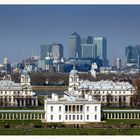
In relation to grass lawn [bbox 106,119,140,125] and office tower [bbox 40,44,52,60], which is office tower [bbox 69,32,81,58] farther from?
grass lawn [bbox 106,119,140,125]

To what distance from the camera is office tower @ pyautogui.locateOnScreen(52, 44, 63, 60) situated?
131 feet

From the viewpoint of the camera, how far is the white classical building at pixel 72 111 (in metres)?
19.2

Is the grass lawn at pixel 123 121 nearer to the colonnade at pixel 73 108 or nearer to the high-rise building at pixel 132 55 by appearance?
the colonnade at pixel 73 108

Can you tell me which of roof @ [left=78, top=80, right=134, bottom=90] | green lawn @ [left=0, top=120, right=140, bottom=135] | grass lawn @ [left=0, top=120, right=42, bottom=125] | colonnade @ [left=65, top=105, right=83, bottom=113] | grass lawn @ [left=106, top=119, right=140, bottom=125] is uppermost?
roof @ [left=78, top=80, right=134, bottom=90]

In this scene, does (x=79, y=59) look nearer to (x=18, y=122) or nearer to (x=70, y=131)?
(x=18, y=122)

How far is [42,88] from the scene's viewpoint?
3206cm

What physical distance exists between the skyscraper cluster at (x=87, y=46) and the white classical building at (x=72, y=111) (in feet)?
58.7

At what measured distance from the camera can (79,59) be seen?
4422cm

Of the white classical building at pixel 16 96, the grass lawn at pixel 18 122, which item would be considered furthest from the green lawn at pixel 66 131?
the white classical building at pixel 16 96

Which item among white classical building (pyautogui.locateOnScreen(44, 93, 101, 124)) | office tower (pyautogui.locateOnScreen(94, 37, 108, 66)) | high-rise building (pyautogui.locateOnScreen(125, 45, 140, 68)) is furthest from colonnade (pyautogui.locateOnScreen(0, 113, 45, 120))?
high-rise building (pyautogui.locateOnScreen(125, 45, 140, 68))

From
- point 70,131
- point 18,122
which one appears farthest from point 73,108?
point 70,131

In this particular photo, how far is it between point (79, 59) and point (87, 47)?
3.53 feet

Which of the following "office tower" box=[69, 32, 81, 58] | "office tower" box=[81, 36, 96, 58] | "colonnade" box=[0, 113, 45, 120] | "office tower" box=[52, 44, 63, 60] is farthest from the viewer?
"office tower" box=[81, 36, 96, 58]

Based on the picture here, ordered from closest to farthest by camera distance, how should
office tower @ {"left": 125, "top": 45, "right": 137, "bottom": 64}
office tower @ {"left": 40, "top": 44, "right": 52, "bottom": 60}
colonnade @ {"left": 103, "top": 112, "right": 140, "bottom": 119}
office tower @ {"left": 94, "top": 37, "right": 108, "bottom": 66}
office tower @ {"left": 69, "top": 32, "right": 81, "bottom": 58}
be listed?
colonnade @ {"left": 103, "top": 112, "right": 140, "bottom": 119}, office tower @ {"left": 94, "top": 37, "right": 108, "bottom": 66}, office tower @ {"left": 69, "top": 32, "right": 81, "bottom": 58}, office tower @ {"left": 40, "top": 44, "right": 52, "bottom": 60}, office tower @ {"left": 125, "top": 45, "right": 137, "bottom": 64}
